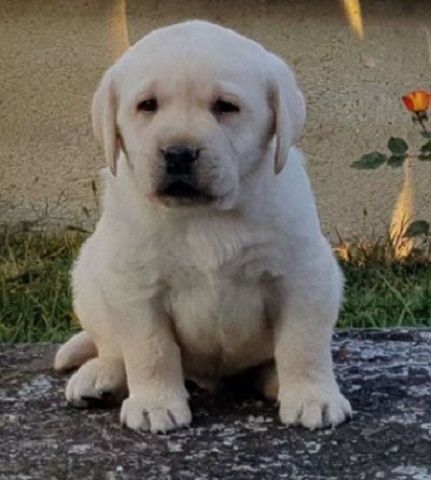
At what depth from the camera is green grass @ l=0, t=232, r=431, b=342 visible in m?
4.27

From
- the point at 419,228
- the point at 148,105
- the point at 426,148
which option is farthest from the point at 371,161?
the point at 148,105

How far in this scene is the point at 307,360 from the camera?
2.66 metres

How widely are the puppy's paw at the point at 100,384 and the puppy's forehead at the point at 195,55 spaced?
684mm

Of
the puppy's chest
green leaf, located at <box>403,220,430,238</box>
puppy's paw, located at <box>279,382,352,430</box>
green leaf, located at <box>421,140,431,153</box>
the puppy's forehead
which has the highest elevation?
the puppy's forehead

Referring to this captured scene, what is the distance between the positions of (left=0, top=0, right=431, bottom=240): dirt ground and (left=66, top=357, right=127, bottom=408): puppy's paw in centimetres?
236

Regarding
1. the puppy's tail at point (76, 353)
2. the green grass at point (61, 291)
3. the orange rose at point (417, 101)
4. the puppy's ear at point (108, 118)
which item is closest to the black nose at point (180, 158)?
the puppy's ear at point (108, 118)

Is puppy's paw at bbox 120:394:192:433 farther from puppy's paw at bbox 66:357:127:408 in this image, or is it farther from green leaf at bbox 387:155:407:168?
green leaf at bbox 387:155:407:168

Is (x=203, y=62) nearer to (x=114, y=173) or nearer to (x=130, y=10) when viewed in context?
(x=114, y=173)

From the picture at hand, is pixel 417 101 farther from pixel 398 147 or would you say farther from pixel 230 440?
pixel 230 440

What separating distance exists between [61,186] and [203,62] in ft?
9.33

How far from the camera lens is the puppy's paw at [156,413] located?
105 inches

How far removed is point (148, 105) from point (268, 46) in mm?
2670

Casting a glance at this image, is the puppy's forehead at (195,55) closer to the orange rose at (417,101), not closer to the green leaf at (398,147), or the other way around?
the orange rose at (417,101)

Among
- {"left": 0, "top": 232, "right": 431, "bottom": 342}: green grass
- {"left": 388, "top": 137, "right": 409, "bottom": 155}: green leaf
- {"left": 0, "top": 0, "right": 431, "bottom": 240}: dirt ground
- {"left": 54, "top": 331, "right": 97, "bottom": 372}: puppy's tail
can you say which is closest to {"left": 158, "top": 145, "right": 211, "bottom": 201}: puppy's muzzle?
{"left": 54, "top": 331, "right": 97, "bottom": 372}: puppy's tail
